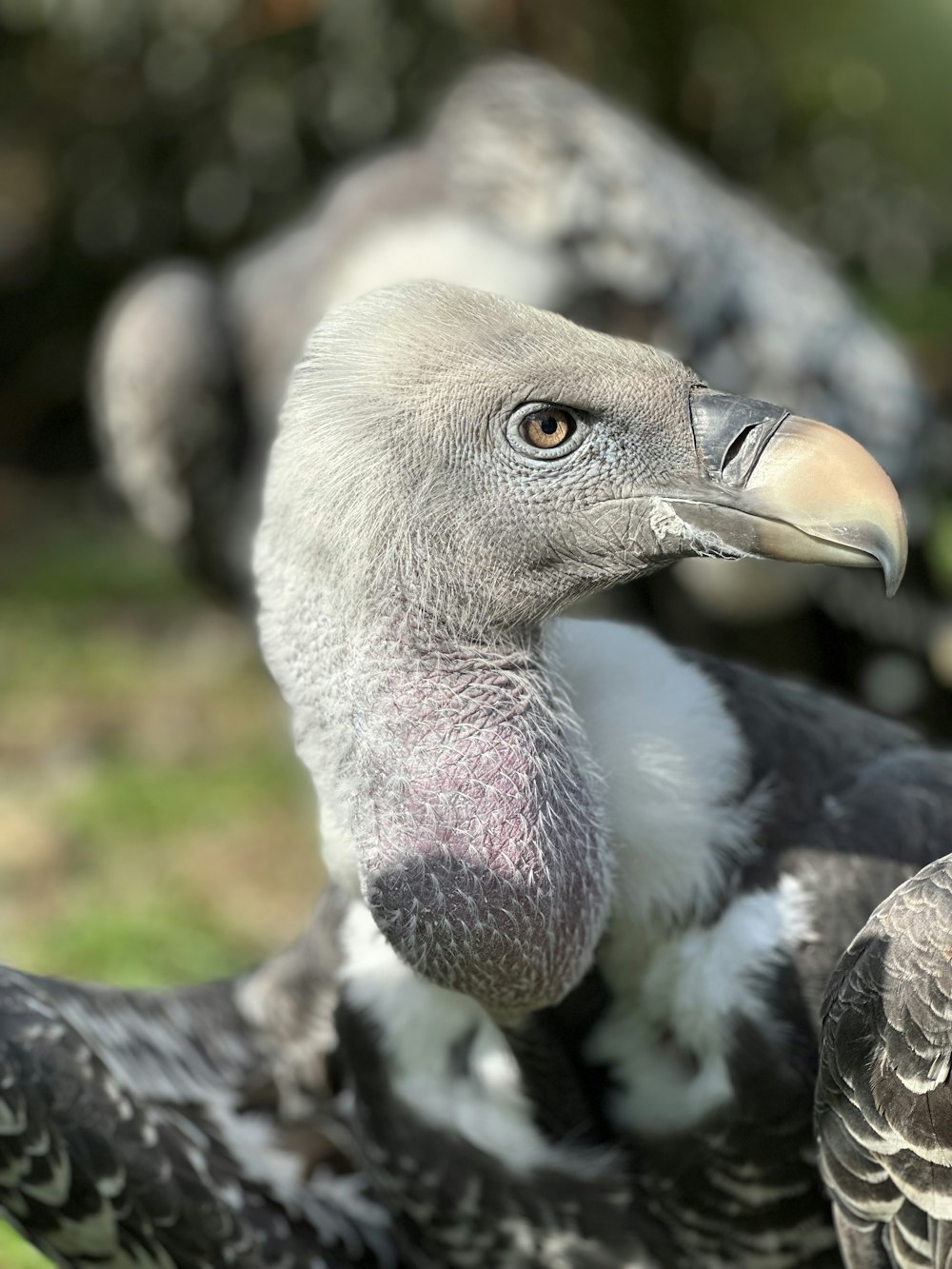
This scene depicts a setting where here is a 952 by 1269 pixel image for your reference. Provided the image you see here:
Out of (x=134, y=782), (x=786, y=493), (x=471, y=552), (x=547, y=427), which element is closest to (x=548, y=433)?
(x=547, y=427)

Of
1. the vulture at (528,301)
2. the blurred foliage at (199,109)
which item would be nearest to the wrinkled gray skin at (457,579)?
the vulture at (528,301)

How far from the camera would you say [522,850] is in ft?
8.31

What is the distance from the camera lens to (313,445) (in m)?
2.61

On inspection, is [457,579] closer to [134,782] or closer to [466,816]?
[466,816]

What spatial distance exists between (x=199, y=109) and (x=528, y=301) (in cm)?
412

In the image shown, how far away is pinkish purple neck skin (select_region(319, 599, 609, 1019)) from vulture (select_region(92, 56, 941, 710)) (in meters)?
3.56

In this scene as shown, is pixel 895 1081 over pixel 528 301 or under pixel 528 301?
under

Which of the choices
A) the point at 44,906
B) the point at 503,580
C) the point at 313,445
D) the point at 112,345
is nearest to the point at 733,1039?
Result: the point at 503,580

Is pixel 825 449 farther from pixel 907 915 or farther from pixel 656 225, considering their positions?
pixel 656 225

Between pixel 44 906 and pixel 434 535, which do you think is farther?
pixel 44 906

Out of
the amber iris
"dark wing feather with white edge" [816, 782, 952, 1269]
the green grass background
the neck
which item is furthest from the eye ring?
the green grass background

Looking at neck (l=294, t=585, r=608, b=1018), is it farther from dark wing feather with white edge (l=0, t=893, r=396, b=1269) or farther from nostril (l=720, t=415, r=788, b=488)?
dark wing feather with white edge (l=0, t=893, r=396, b=1269)

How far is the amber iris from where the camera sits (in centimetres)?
260

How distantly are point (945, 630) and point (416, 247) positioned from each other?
229 cm
